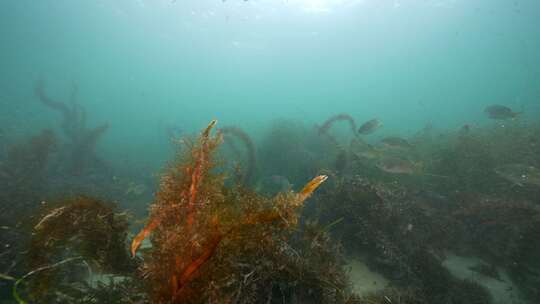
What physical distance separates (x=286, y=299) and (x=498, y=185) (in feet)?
28.8

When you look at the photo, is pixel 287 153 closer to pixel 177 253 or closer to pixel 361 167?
pixel 361 167

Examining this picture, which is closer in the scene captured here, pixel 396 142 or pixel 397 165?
pixel 397 165

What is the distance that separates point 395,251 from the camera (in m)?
5.07

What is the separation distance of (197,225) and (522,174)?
8.02 meters

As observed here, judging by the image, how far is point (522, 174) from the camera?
6.28 m

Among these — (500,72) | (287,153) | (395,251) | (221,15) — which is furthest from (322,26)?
(500,72)

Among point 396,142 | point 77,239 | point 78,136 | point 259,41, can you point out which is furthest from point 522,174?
point 259,41

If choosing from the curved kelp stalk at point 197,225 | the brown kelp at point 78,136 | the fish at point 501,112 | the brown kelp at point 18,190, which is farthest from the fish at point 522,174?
the brown kelp at point 78,136

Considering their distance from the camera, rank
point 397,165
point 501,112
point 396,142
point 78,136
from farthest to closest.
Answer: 1. point 78,136
2. point 501,112
3. point 396,142
4. point 397,165

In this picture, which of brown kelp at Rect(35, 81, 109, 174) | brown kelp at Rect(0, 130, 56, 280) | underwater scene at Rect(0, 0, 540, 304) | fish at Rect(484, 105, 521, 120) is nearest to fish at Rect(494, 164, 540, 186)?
underwater scene at Rect(0, 0, 540, 304)

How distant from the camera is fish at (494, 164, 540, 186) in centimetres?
607

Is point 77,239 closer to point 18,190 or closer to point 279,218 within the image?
point 279,218

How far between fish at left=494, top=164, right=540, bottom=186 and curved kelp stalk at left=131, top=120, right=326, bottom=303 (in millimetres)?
7123

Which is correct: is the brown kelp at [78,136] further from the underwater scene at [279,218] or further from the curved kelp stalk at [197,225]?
the curved kelp stalk at [197,225]
